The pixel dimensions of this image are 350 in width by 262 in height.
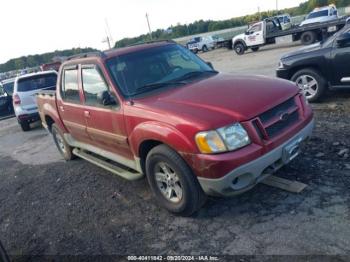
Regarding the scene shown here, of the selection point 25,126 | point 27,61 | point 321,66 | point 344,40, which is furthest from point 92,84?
point 27,61

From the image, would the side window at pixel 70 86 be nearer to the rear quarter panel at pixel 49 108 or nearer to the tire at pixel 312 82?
the rear quarter panel at pixel 49 108

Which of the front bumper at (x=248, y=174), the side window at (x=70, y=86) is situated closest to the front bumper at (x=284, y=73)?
the front bumper at (x=248, y=174)

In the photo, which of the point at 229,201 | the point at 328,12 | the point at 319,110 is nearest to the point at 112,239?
the point at 229,201

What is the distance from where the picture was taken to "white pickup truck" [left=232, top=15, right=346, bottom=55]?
19.8 m

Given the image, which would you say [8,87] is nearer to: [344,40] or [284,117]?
[344,40]

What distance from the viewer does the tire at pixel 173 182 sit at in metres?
3.41

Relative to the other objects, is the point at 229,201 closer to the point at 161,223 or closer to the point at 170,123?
the point at 161,223

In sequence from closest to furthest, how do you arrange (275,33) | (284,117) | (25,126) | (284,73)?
(284,117)
(284,73)
(25,126)
(275,33)

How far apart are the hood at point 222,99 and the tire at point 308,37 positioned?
18.5 metres

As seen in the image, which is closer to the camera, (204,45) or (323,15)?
(323,15)

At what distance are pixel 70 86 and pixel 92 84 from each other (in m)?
0.86

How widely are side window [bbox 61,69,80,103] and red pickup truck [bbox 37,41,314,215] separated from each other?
44 millimetres

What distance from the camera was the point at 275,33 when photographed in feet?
75.6

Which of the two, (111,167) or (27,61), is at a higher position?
(27,61)
